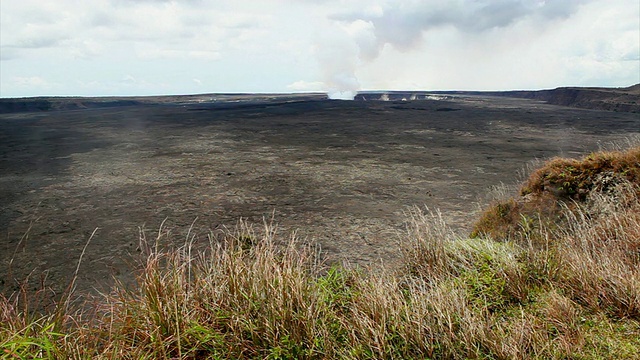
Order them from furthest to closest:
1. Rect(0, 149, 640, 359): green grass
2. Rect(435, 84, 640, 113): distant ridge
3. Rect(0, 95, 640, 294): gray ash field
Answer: Rect(435, 84, 640, 113): distant ridge, Rect(0, 95, 640, 294): gray ash field, Rect(0, 149, 640, 359): green grass

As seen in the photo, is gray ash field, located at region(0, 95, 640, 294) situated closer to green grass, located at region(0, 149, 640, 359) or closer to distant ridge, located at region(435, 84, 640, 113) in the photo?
green grass, located at region(0, 149, 640, 359)

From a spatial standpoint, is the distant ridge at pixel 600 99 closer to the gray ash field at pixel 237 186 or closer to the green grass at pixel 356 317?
the gray ash field at pixel 237 186

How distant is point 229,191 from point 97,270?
12.9 ft

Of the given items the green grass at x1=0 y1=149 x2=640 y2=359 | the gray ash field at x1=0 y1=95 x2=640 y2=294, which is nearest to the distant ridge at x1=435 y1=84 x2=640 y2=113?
the gray ash field at x1=0 y1=95 x2=640 y2=294

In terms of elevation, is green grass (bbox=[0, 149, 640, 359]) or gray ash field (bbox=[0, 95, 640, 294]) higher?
green grass (bbox=[0, 149, 640, 359])

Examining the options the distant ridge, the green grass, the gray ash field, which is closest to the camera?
the green grass

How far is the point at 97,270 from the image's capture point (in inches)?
201

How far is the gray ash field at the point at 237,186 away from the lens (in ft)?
19.2

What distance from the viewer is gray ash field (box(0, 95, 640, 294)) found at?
5852 mm

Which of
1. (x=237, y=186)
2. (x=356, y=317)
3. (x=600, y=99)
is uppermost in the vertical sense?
(x=600, y=99)

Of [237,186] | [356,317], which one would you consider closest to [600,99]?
[237,186]

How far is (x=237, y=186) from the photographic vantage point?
930cm

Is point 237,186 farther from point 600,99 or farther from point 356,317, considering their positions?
point 600,99

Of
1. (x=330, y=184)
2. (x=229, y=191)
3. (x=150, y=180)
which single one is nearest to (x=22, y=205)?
(x=150, y=180)
